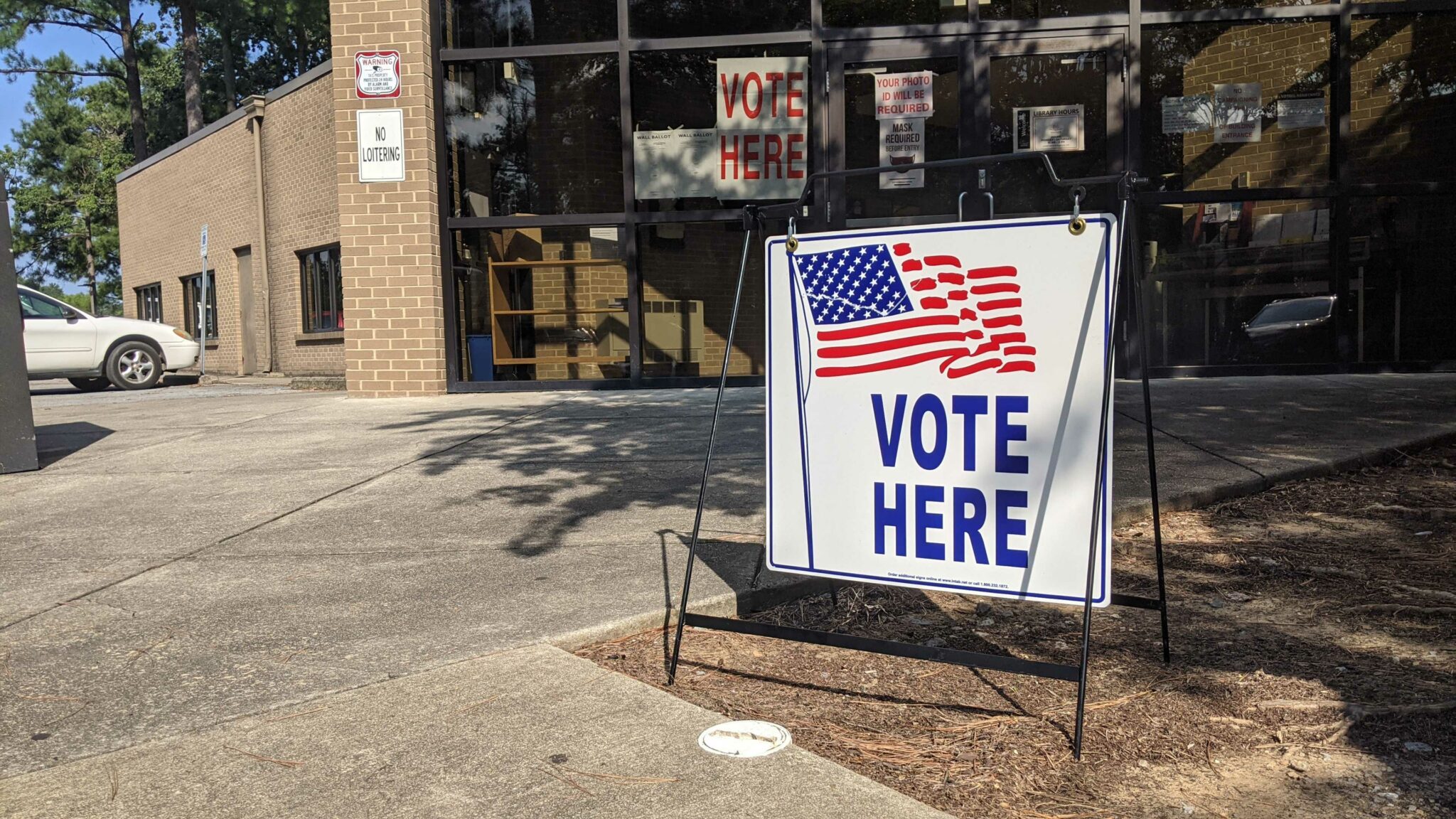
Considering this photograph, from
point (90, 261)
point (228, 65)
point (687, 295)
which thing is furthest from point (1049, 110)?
point (90, 261)

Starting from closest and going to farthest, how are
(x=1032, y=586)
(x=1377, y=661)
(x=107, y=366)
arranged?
(x=1032, y=586)
(x=1377, y=661)
(x=107, y=366)

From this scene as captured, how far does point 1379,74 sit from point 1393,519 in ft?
24.0

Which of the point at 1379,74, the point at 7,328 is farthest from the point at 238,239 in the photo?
the point at 1379,74

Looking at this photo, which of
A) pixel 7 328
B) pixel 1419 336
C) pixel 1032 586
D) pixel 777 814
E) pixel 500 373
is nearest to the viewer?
pixel 777 814

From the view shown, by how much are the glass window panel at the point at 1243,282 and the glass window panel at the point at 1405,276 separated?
296mm

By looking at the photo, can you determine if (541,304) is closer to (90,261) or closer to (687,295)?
(687,295)

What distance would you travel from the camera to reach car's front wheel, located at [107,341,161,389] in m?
15.4

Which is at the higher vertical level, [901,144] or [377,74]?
[377,74]

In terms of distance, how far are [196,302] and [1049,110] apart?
834 inches

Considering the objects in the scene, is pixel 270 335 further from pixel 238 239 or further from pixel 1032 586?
pixel 1032 586

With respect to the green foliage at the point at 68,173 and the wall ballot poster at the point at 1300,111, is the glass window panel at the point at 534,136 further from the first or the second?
the green foliage at the point at 68,173

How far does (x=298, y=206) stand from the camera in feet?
60.4

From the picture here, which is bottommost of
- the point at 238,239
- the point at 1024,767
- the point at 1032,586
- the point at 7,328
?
the point at 1024,767

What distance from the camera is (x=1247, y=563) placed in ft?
13.0
